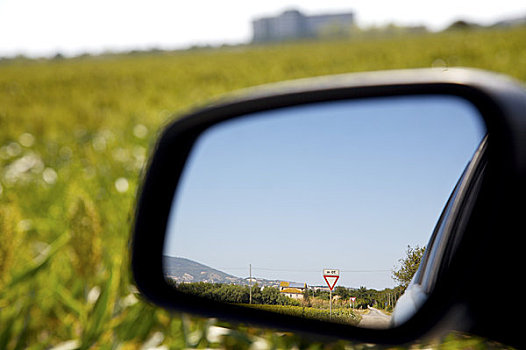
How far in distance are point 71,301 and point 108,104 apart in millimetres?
12763

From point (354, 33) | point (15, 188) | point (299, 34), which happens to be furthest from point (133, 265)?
point (299, 34)

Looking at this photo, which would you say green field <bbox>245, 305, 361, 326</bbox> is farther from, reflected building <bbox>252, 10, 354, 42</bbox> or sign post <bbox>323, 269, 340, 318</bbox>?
reflected building <bbox>252, 10, 354, 42</bbox>

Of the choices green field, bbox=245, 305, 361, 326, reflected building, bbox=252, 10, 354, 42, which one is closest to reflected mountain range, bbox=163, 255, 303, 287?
green field, bbox=245, 305, 361, 326

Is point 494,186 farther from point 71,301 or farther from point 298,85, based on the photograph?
point 71,301

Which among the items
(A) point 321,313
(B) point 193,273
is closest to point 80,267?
(B) point 193,273

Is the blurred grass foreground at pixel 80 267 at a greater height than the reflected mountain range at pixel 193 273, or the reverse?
the reflected mountain range at pixel 193 273

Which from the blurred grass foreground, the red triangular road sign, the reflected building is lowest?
the blurred grass foreground

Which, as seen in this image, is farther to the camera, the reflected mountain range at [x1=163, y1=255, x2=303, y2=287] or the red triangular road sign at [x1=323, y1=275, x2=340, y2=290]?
the reflected mountain range at [x1=163, y1=255, x2=303, y2=287]

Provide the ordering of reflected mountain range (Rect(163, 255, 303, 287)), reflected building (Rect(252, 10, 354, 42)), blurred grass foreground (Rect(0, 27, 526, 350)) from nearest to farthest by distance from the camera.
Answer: reflected mountain range (Rect(163, 255, 303, 287)), blurred grass foreground (Rect(0, 27, 526, 350)), reflected building (Rect(252, 10, 354, 42))

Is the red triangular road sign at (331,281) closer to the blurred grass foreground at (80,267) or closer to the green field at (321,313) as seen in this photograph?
the green field at (321,313)

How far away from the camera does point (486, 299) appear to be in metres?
0.76

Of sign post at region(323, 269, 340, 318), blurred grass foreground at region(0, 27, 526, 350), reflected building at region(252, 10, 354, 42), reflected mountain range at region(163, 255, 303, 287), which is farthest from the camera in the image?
reflected building at region(252, 10, 354, 42)

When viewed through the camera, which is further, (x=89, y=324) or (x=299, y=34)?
(x=299, y=34)

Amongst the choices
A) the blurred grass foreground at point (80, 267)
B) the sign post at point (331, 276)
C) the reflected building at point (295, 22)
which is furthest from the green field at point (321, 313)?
the reflected building at point (295, 22)
